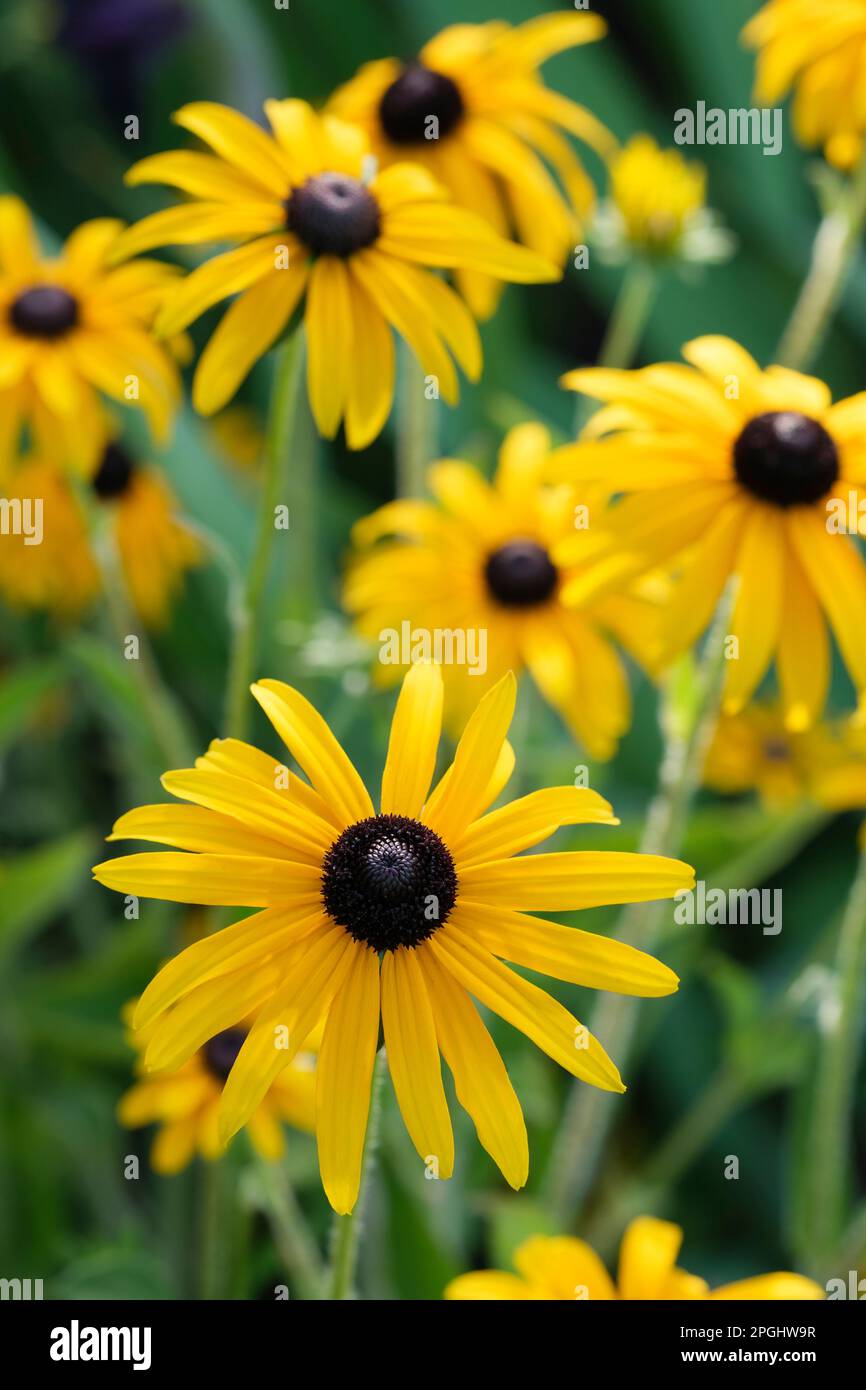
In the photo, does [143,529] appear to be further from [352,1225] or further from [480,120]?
[352,1225]

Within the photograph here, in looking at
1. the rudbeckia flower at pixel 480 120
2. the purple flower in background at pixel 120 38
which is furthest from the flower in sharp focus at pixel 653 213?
the purple flower in background at pixel 120 38

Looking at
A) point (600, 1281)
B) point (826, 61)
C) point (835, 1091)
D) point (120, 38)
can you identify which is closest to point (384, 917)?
point (600, 1281)

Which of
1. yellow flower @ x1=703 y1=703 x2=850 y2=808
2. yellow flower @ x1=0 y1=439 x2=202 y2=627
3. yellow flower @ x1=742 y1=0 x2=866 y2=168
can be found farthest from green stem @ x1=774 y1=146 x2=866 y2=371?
yellow flower @ x1=0 y1=439 x2=202 y2=627

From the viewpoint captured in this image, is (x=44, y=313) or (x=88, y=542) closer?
(x=44, y=313)

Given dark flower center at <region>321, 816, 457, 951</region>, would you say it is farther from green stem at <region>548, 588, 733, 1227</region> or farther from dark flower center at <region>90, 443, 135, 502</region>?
dark flower center at <region>90, 443, 135, 502</region>

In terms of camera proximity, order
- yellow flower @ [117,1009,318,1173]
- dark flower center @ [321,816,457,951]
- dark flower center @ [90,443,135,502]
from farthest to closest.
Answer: dark flower center @ [90,443,135,502] → yellow flower @ [117,1009,318,1173] → dark flower center @ [321,816,457,951]

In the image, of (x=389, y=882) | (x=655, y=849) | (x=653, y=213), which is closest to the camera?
(x=389, y=882)

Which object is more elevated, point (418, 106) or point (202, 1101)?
point (418, 106)
